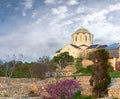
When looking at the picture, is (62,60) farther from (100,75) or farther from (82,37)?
(100,75)

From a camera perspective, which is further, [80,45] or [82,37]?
[82,37]

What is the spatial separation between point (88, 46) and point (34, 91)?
44999 mm

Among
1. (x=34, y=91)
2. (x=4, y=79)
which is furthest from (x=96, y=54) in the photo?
(x=4, y=79)

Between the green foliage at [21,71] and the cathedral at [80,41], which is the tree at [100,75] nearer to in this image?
the green foliage at [21,71]

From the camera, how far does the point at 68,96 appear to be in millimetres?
17734

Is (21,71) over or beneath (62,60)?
beneath

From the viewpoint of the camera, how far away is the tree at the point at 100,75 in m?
21.0

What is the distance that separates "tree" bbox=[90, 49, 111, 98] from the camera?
68.8ft

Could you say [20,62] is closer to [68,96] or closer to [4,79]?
[4,79]

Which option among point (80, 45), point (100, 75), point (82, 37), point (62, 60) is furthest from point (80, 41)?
point (100, 75)

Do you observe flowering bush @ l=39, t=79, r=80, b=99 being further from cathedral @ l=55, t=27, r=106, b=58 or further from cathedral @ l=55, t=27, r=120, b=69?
cathedral @ l=55, t=27, r=106, b=58

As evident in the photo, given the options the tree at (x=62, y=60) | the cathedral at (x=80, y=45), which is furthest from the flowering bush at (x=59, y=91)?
the cathedral at (x=80, y=45)

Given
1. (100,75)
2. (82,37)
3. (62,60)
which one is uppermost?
(82,37)

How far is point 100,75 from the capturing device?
69.9 feet
